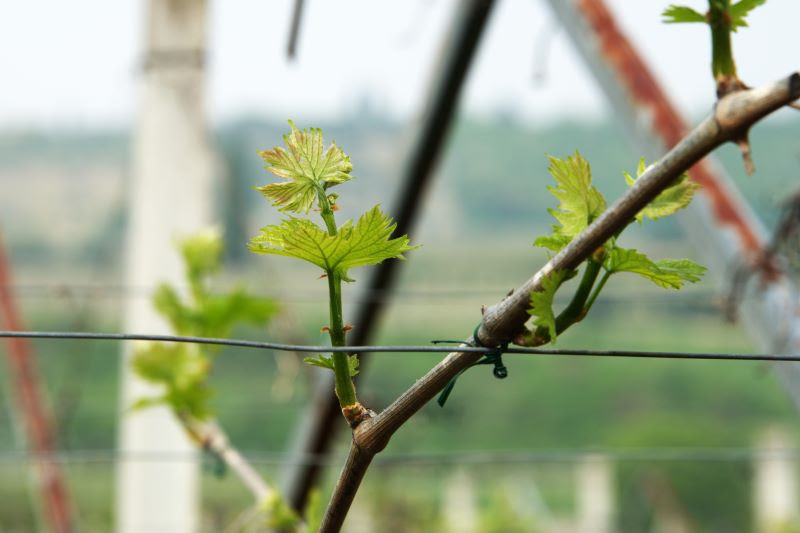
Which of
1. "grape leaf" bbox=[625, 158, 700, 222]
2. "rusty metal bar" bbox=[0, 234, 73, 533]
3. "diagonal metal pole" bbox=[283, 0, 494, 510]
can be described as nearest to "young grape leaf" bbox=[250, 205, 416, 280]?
"grape leaf" bbox=[625, 158, 700, 222]

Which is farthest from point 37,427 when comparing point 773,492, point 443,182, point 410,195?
point 443,182

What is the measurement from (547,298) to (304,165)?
0.36 feet

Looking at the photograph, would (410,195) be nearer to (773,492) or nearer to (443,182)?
(773,492)

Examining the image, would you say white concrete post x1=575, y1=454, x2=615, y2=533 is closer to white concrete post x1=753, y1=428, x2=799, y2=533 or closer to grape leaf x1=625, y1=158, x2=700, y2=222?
white concrete post x1=753, y1=428, x2=799, y2=533

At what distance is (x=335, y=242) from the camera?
15.4 inches

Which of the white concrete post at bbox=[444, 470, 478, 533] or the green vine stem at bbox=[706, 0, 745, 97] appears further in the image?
the white concrete post at bbox=[444, 470, 478, 533]

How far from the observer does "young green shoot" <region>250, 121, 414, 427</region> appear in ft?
1.27

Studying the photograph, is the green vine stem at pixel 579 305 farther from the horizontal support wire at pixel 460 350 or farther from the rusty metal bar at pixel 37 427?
the rusty metal bar at pixel 37 427

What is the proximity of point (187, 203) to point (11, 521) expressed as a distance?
4.19 meters

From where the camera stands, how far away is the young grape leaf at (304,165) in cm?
39

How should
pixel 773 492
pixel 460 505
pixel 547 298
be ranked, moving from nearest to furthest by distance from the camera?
pixel 547 298
pixel 460 505
pixel 773 492

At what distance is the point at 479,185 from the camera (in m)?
8.23

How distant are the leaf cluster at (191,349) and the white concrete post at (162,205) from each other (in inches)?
31.4

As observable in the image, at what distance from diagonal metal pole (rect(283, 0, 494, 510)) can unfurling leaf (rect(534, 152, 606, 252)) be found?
0.74 m
